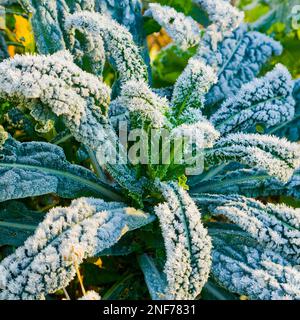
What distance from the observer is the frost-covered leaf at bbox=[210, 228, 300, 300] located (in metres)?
1.14

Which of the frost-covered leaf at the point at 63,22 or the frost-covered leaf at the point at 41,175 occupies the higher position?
the frost-covered leaf at the point at 63,22

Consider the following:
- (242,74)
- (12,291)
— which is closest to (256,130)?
(242,74)

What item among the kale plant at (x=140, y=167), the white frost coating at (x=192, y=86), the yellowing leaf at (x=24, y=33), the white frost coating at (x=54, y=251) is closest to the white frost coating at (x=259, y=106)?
the kale plant at (x=140, y=167)

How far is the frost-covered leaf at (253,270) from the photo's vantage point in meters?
1.14

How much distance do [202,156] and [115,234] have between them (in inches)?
12.3

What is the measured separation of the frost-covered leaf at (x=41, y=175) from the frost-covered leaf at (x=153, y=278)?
0.58 ft

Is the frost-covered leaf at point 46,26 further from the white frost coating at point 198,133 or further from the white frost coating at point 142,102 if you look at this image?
the white frost coating at point 198,133

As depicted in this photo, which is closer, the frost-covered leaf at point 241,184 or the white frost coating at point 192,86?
the white frost coating at point 192,86

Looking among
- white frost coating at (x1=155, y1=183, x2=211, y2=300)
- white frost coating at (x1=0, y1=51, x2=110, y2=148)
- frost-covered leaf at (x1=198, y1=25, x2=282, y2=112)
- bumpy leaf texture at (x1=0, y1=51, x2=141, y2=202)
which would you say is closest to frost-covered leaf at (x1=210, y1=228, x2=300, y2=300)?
white frost coating at (x1=155, y1=183, x2=211, y2=300)

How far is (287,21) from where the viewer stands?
1.97 meters

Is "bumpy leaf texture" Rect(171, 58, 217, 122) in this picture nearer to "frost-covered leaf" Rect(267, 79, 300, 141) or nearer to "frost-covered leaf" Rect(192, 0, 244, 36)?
"frost-covered leaf" Rect(192, 0, 244, 36)

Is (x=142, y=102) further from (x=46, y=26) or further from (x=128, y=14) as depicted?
(x=128, y=14)

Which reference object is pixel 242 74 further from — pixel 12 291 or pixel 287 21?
pixel 12 291

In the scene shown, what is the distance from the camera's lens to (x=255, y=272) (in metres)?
1.17
